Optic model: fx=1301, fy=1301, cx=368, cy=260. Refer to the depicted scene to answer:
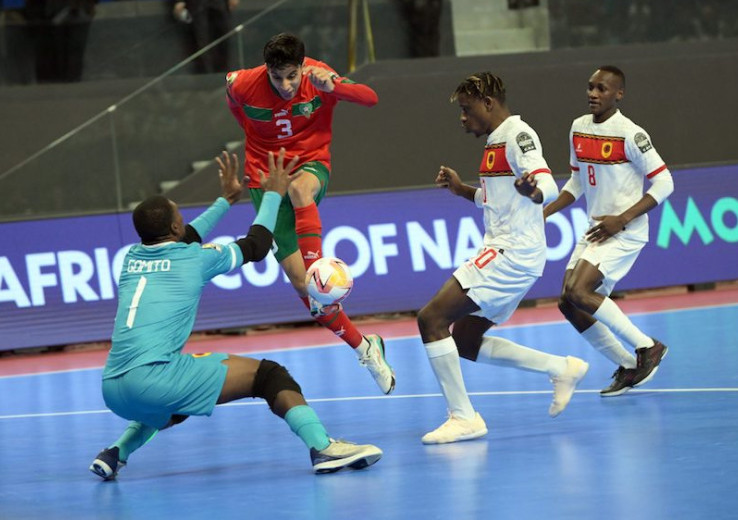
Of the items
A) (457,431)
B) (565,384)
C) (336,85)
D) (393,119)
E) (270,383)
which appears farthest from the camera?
(393,119)

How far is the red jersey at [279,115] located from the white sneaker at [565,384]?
2099 millimetres

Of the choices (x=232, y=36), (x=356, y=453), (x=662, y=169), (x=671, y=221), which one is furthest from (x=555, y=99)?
(x=356, y=453)

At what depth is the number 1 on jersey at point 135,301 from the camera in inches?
246

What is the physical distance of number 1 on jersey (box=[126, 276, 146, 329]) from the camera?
6258mm

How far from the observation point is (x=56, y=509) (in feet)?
19.9

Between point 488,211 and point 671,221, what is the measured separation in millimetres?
7249

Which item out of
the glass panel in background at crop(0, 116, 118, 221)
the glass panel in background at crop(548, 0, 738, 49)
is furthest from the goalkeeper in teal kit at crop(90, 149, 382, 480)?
the glass panel in background at crop(548, 0, 738, 49)

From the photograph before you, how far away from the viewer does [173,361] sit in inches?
245

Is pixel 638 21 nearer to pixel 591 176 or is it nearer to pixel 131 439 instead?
pixel 591 176

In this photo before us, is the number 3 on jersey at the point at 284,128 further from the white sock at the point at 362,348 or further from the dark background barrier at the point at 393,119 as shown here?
the dark background barrier at the point at 393,119

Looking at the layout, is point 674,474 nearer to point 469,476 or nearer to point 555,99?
point 469,476

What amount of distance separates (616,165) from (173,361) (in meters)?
3.52

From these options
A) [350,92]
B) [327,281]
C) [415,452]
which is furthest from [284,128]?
[415,452]

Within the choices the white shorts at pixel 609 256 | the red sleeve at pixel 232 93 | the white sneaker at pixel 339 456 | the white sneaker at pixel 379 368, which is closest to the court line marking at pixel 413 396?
the white sneaker at pixel 379 368
